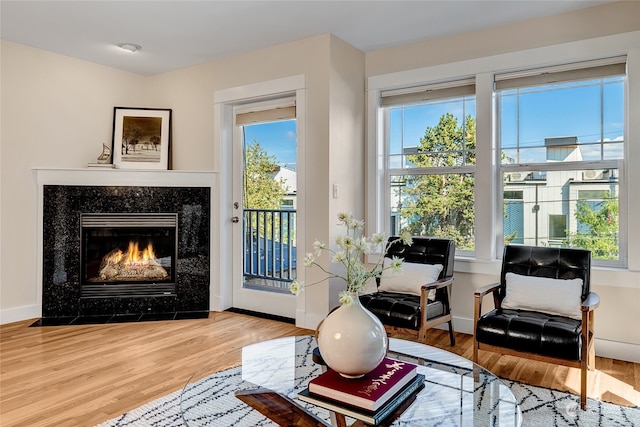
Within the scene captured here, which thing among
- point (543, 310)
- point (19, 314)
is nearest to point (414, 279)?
point (543, 310)

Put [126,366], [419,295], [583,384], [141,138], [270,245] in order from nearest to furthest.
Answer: [583,384] < [126,366] < [419,295] < [270,245] < [141,138]

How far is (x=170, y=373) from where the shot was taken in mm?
2859

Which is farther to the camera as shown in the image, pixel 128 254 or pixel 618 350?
pixel 128 254

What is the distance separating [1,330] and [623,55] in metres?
5.50

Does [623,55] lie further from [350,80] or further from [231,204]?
[231,204]

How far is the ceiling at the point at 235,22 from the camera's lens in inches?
127

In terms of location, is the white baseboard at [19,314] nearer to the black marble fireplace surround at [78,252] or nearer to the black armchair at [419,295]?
the black marble fireplace surround at [78,252]

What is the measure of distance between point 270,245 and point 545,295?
273 centimetres

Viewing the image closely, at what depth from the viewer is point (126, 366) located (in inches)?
117

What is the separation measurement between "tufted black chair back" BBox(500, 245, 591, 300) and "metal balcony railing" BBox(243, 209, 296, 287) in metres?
2.09

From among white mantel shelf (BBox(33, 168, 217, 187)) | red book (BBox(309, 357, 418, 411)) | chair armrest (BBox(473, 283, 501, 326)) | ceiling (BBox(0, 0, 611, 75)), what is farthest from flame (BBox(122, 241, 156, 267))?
red book (BBox(309, 357, 418, 411))

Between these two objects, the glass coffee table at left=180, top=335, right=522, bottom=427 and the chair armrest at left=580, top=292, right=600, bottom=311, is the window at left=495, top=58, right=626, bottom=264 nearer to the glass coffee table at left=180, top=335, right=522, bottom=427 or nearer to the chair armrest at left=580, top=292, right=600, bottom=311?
the chair armrest at left=580, top=292, right=600, bottom=311

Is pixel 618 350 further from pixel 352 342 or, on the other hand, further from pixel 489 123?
pixel 352 342

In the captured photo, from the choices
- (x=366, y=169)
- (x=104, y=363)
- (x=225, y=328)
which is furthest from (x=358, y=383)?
(x=366, y=169)
